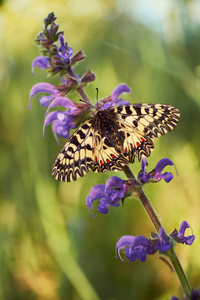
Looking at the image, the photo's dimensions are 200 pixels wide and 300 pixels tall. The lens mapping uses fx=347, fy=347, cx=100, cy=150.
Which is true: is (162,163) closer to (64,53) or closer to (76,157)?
(76,157)

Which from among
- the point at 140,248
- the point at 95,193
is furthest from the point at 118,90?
the point at 140,248

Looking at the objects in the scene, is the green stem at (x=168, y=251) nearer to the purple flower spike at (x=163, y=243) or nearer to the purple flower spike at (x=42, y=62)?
the purple flower spike at (x=163, y=243)

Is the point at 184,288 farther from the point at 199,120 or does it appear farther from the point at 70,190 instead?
the point at 199,120

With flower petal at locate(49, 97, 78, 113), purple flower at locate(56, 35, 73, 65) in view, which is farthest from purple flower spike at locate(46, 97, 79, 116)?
purple flower at locate(56, 35, 73, 65)

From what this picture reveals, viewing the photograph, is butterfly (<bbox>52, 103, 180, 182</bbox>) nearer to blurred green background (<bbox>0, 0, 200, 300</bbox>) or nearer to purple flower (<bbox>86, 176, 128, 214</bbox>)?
purple flower (<bbox>86, 176, 128, 214</bbox>)

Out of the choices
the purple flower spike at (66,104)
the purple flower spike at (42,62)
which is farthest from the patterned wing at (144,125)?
the purple flower spike at (42,62)

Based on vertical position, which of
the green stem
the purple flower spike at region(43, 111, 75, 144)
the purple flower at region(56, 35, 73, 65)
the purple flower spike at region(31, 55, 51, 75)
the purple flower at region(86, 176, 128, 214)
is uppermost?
the purple flower spike at region(31, 55, 51, 75)
